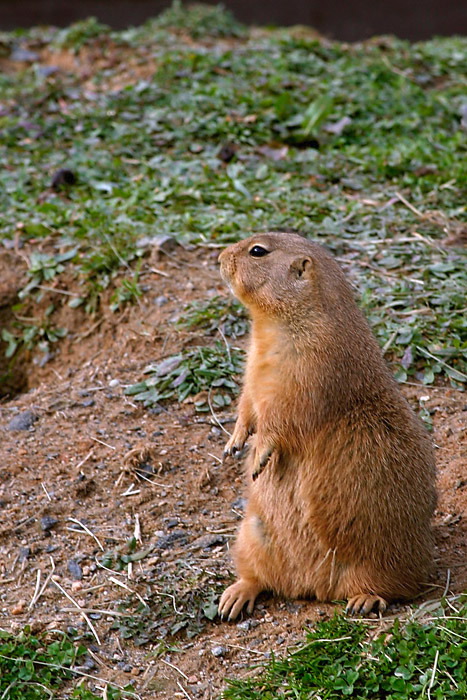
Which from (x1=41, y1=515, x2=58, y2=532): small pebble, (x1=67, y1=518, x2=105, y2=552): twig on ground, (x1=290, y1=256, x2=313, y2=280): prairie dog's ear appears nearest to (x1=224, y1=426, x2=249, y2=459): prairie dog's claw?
(x1=290, y1=256, x2=313, y2=280): prairie dog's ear

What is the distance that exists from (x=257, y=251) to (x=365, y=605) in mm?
1572

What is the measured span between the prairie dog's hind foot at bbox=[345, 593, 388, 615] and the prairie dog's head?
3.87 ft

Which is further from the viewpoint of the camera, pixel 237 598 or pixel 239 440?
pixel 239 440

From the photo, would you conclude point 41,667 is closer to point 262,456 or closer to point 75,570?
point 75,570

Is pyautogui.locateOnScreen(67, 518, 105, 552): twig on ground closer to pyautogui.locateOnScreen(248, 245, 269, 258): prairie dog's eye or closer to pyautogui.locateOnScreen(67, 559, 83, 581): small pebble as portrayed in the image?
pyautogui.locateOnScreen(67, 559, 83, 581): small pebble

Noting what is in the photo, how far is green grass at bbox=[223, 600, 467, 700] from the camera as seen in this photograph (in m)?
3.21

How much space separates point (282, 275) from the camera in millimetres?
4008

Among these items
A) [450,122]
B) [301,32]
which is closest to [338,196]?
[450,122]

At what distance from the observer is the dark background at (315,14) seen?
13.8 metres

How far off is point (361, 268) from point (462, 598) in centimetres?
291

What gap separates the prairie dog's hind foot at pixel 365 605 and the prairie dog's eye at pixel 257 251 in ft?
4.96

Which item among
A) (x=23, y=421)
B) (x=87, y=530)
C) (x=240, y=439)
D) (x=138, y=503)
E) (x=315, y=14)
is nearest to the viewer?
(x=240, y=439)

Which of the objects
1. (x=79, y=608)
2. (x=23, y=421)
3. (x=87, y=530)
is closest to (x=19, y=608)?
(x=79, y=608)

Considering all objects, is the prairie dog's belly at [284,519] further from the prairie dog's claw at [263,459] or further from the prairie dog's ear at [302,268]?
the prairie dog's ear at [302,268]
